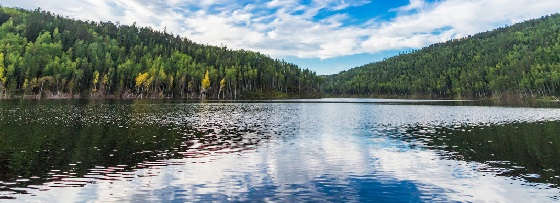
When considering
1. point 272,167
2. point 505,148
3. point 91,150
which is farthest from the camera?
point 505,148

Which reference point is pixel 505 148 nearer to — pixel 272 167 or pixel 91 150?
pixel 272 167

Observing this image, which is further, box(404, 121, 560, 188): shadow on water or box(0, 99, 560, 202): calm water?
box(404, 121, 560, 188): shadow on water

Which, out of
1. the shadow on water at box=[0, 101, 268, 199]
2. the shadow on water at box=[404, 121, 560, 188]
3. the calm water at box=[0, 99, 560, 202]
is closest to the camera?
the calm water at box=[0, 99, 560, 202]

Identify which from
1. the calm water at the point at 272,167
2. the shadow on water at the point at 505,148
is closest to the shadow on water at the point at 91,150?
the calm water at the point at 272,167

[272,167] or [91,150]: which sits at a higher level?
[91,150]

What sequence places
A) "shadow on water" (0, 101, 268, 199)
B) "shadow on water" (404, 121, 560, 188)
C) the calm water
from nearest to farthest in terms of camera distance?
the calm water < "shadow on water" (0, 101, 268, 199) < "shadow on water" (404, 121, 560, 188)

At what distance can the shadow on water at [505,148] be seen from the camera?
96.9 feet

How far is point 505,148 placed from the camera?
1636 inches

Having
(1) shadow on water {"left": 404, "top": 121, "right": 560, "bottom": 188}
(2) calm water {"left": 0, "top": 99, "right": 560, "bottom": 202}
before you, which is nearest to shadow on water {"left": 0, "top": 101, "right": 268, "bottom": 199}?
(2) calm water {"left": 0, "top": 99, "right": 560, "bottom": 202}

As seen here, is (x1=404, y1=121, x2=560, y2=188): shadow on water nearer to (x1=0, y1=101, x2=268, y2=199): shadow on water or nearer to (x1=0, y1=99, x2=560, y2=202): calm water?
(x1=0, y1=99, x2=560, y2=202): calm water

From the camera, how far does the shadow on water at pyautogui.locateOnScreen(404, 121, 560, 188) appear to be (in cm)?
2953

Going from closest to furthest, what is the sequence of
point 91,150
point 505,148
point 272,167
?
point 272,167
point 91,150
point 505,148

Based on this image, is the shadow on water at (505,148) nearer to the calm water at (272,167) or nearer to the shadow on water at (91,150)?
the calm water at (272,167)

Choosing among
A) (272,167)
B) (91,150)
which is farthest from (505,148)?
(91,150)
